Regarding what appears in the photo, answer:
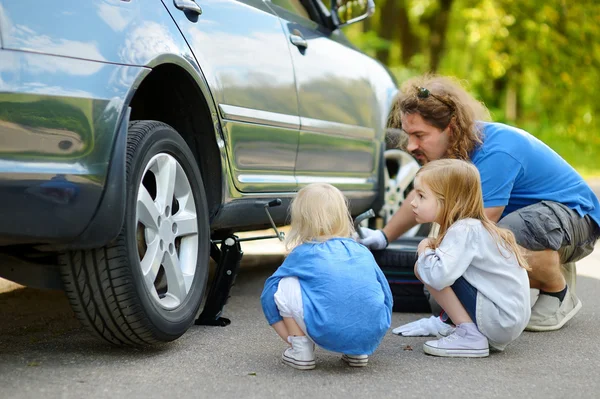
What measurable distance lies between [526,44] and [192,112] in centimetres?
1560

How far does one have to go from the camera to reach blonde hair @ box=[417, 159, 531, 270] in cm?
342

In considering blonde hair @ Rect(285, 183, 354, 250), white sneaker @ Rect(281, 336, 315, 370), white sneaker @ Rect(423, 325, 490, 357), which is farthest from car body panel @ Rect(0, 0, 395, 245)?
white sneaker @ Rect(423, 325, 490, 357)

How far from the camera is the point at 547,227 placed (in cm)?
390

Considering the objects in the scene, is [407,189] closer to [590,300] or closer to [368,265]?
[590,300]

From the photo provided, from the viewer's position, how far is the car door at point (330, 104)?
4473mm

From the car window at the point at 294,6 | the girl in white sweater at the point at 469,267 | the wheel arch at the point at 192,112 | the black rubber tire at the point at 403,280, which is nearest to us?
the girl in white sweater at the point at 469,267

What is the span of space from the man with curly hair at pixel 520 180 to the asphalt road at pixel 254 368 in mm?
257

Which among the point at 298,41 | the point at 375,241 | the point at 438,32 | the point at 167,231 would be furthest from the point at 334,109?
the point at 438,32

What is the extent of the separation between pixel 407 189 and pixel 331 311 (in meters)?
3.22

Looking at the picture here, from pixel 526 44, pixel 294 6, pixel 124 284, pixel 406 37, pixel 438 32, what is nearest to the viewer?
pixel 124 284

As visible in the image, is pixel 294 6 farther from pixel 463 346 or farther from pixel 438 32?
pixel 438 32

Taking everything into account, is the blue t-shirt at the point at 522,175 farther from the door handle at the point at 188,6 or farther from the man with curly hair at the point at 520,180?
the door handle at the point at 188,6

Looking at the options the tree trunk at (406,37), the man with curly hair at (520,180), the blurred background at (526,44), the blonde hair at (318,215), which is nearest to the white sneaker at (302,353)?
the blonde hair at (318,215)

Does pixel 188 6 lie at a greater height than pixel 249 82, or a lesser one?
greater
